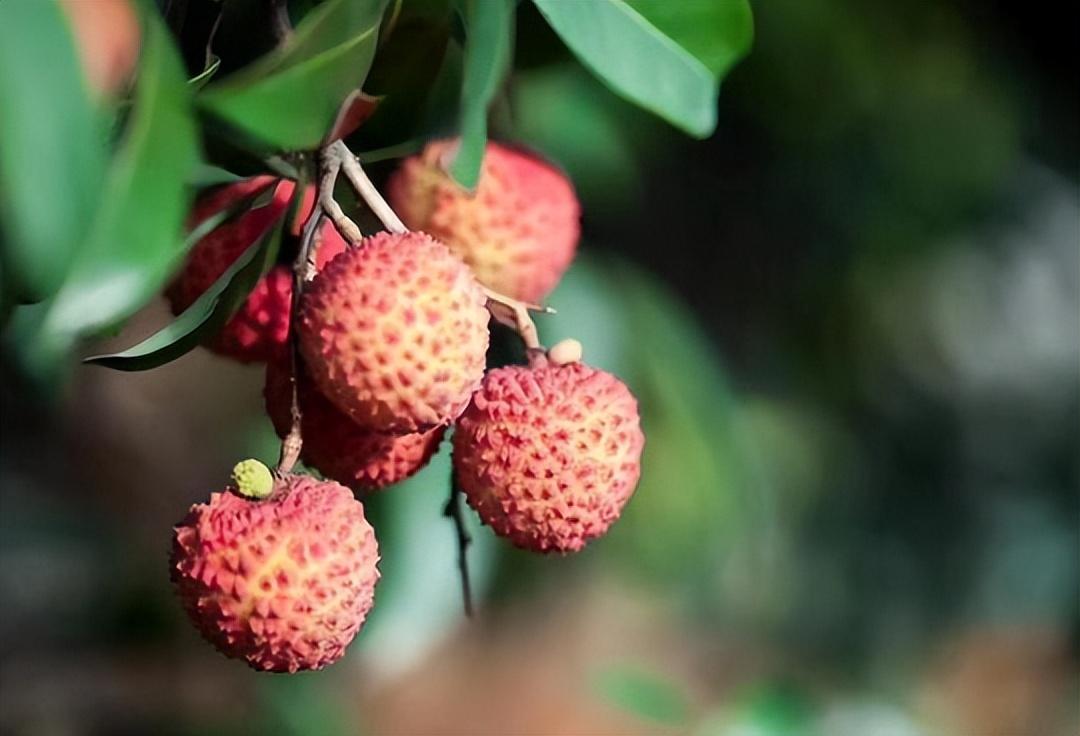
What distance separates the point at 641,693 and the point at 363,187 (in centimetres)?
112

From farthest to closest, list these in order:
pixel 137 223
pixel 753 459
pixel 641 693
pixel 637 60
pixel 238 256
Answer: pixel 641 693
pixel 753 459
pixel 238 256
pixel 637 60
pixel 137 223

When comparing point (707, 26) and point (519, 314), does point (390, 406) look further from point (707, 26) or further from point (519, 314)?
point (707, 26)

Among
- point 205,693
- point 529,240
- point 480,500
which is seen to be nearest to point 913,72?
point 529,240

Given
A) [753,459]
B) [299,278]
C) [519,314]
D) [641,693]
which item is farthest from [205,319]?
→ [641,693]

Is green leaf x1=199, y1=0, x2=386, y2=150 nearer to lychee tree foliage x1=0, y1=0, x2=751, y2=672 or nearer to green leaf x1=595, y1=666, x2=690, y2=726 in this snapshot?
lychee tree foliage x1=0, y1=0, x2=751, y2=672

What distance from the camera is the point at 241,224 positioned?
60cm

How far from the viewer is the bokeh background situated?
982 millimetres

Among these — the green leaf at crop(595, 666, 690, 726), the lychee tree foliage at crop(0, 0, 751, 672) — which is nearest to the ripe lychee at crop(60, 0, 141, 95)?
the lychee tree foliage at crop(0, 0, 751, 672)

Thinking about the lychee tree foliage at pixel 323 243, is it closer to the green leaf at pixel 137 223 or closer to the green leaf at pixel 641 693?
the green leaf at pixel 137 223

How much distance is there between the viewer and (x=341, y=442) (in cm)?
58

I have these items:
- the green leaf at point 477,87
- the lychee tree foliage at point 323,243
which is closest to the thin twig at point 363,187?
the lychee tree foliage at point 323,243

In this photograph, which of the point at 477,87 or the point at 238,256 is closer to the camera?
the point at 477,87

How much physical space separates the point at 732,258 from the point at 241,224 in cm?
67

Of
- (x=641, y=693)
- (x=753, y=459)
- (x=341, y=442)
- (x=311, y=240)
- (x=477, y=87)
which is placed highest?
(x=477, y=87)
